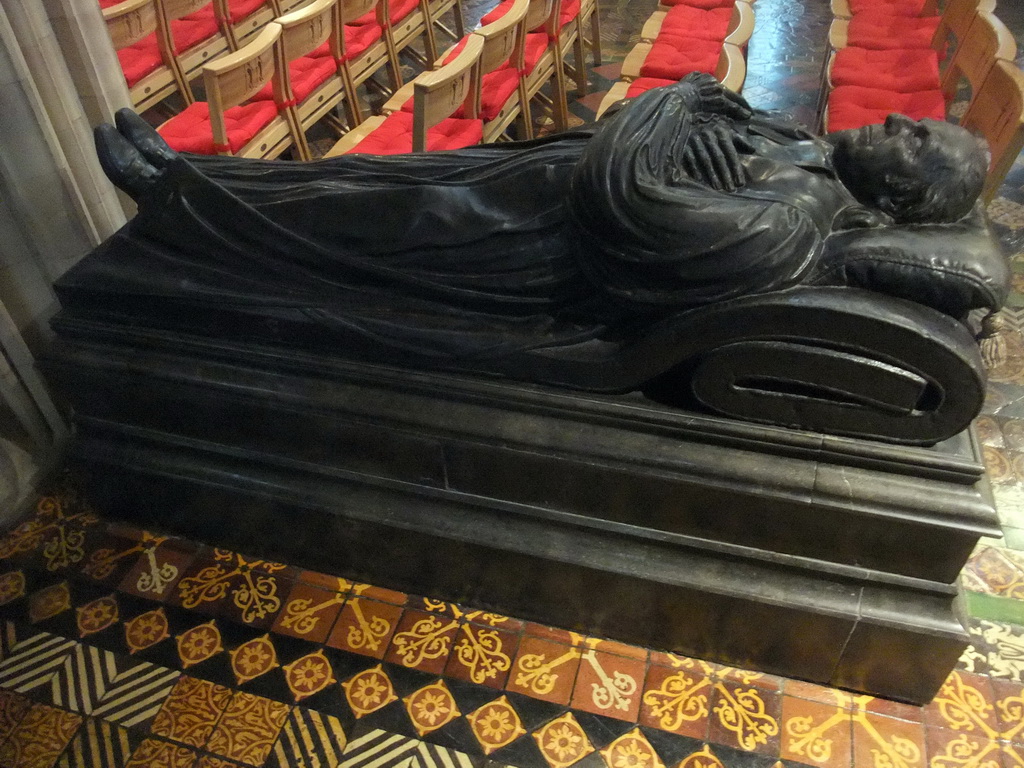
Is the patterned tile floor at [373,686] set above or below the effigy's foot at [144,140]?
below

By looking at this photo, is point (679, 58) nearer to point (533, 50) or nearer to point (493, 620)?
point (533, 50)

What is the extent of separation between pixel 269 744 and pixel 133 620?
1.72 feet

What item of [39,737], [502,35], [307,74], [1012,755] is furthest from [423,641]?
[307,74]

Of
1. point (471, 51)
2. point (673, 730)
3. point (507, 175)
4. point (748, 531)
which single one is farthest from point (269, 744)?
point (471, 51)

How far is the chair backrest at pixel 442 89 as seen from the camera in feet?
9.30

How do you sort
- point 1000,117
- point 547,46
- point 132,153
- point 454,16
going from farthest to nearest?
1. point 454,16
2. point 547,46
3. point 1000,117
4. point 132,153

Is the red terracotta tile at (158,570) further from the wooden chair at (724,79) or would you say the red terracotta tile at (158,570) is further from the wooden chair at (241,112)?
the wooden chair at (724,79)

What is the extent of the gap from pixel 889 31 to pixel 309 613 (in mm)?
3638

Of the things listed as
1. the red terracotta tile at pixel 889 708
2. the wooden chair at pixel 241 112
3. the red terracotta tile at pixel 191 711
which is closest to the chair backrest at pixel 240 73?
the wooden chair at pixel 241 112

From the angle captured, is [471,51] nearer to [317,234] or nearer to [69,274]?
[317,234]

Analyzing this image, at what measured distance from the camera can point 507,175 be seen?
1.82m

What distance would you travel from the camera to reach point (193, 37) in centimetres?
405

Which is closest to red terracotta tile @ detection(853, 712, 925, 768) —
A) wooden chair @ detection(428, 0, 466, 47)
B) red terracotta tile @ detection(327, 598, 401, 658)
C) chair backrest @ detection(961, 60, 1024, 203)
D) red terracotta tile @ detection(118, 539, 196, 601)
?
red terracotta tile @ detection(327, 598, 401, 658)

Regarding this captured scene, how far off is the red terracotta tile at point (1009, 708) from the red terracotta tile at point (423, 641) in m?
1.26
